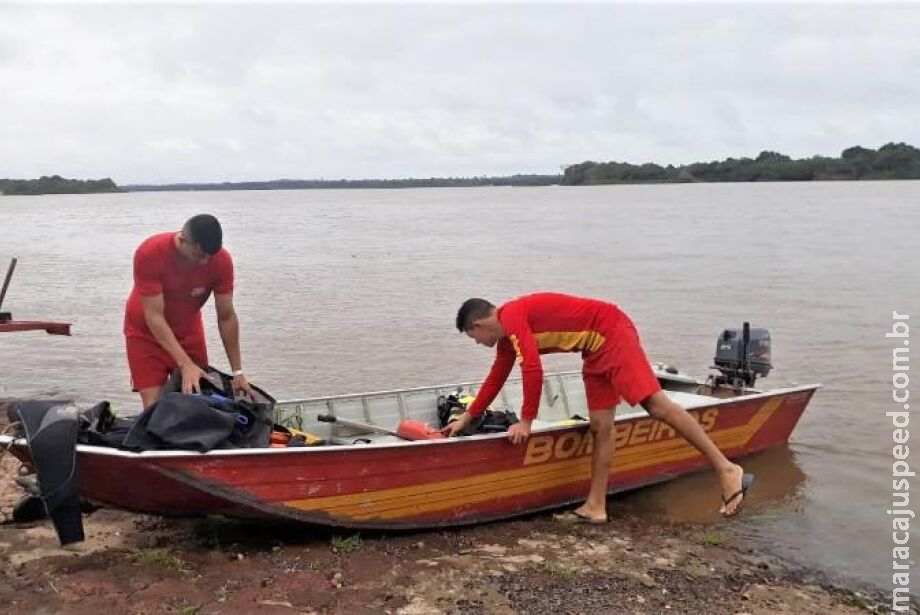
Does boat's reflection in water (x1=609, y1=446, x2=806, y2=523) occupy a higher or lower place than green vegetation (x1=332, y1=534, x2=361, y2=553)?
lower

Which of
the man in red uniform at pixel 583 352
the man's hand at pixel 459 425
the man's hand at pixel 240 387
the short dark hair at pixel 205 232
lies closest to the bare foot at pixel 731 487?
the man in red uniform at pixel 583 352

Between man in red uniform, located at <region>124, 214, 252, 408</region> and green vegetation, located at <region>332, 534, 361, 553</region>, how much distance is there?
3.70 feet

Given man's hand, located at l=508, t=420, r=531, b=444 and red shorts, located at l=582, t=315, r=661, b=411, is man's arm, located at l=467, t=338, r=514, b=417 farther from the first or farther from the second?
red shorts, located at l=582, t=315, r=661, b=411

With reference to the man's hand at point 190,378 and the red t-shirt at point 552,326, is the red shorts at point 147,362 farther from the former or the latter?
the red t-shirt at point 552,326

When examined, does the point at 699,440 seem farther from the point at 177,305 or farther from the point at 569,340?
the point at 177,305

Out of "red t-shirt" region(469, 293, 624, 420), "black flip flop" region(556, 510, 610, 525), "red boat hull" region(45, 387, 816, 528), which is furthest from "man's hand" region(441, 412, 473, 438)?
Answer: "black flip flop" region(556, 510, 610, 525)

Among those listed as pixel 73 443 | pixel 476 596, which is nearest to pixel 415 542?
pixel 476 596

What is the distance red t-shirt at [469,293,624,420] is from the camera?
570 centimetres

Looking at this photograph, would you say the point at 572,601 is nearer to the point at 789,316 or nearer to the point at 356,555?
the point at 356,555

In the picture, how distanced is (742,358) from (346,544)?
4.55m

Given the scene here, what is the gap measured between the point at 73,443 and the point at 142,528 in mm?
1288

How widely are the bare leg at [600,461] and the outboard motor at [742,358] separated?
2520 millimetres

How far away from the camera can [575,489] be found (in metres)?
6.58

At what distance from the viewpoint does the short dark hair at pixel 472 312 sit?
224 inches
